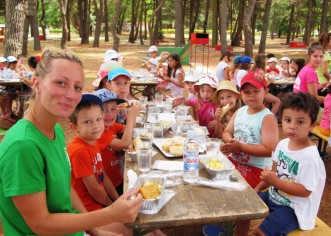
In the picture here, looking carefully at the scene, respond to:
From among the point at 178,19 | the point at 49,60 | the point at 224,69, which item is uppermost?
the point at 178,19

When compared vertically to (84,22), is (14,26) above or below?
below

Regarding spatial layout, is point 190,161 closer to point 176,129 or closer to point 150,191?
point 150,191

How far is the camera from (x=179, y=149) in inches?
109

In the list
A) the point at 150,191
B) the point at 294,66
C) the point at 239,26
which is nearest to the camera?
the point at 150,191

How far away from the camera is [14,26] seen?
9.19 metres

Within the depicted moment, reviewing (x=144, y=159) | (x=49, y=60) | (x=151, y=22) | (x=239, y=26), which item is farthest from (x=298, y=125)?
(x=239, y=26)

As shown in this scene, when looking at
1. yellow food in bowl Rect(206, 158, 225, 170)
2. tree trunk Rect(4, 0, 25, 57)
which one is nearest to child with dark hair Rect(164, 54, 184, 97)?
tree trunk Rect(4, 0, 25, 57)

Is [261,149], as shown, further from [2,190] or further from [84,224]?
[2,190]

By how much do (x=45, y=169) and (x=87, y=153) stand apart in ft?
2.80

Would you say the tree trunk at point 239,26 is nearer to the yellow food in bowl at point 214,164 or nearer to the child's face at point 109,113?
the child's face at point 109,113

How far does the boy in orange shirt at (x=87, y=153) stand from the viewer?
2.40 meters

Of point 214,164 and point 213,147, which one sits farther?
point 213,147

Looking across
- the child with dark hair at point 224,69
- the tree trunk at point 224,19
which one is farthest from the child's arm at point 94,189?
the tree trunk at point 224,19

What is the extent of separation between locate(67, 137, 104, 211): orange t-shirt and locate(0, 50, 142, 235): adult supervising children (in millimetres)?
638
